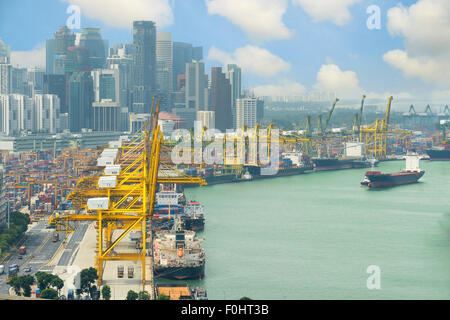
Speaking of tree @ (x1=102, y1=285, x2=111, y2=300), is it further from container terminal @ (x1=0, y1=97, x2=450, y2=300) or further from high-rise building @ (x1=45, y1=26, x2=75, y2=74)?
high-rise building @ (x1=45, y1=26, x2=75, y2=74)

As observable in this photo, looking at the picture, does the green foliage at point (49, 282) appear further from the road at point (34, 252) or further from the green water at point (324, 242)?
the green water at point (324, 242)

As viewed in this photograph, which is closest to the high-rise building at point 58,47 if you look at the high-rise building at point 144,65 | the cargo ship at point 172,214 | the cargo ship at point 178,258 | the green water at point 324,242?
the high-rise building at point 144,65

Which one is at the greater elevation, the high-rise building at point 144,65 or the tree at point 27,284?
the high-rise building at point 144,65

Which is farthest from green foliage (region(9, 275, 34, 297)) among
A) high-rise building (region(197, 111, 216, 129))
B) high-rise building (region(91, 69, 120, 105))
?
high-rise building (region(91, 69, 120, 105))

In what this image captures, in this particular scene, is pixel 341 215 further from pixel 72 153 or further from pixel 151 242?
pixel 72 153

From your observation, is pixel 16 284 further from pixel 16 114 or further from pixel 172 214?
pixel 16 114

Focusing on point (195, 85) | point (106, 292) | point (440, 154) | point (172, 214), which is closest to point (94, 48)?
point (195, 85)
